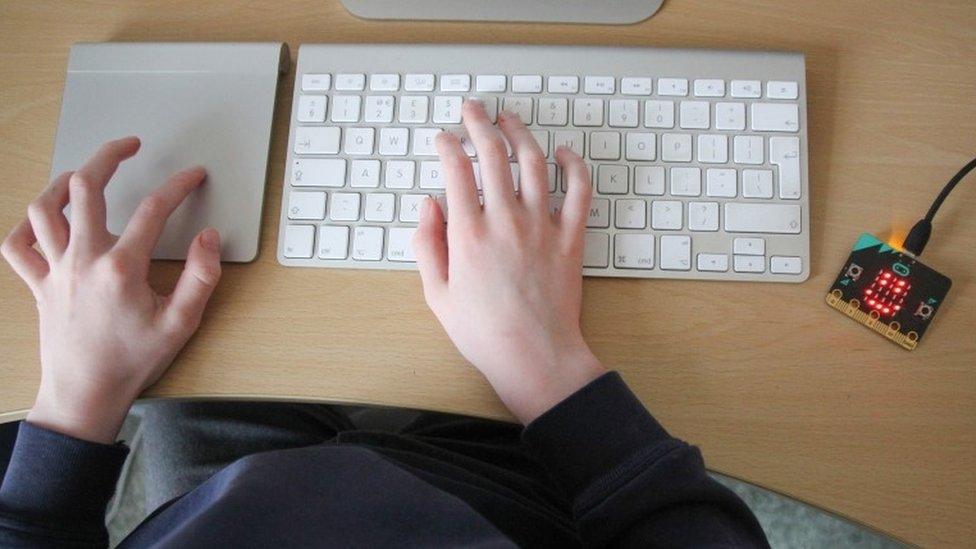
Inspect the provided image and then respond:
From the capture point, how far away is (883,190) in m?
0.56

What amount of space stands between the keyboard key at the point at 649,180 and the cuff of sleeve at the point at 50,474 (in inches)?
18.3

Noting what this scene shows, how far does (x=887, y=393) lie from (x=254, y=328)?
1.60ft

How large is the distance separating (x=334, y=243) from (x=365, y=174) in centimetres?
6

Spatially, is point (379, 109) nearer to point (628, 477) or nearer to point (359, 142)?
point (359, 142)

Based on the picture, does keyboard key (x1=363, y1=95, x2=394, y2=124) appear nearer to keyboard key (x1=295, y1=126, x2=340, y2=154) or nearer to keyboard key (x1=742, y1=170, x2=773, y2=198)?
keyboard key (x1=295, y1=126, x2=340, y2=154)

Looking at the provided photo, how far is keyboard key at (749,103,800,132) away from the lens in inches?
21.7

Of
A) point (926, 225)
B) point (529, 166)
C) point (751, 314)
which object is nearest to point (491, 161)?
point (529, 166)

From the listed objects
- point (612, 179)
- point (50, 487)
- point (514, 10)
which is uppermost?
point (514, 10)

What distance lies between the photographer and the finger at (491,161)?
524mm

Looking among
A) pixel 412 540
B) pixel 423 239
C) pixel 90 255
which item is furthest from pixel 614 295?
pixel 90 255

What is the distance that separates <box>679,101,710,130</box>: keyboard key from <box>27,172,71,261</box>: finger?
0.49 metres

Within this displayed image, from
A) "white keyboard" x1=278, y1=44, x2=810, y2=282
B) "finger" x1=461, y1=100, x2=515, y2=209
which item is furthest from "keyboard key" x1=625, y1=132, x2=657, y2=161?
"finger" x1=461, y1=100, x2=515, y2=209

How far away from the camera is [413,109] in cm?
56

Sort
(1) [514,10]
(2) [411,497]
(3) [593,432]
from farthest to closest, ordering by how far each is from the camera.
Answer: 1. (1) [514,10]
2. (3) [593,432]
3. (2) [411,497]
